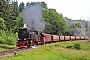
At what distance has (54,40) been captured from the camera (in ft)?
165

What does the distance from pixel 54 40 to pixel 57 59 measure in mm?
25868

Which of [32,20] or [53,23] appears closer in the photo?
[32,20]

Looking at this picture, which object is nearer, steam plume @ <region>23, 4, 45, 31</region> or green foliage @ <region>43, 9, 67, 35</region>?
steam plume @ <region>23, 4, 45, 31</region>

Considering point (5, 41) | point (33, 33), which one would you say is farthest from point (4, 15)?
point (33, 33)

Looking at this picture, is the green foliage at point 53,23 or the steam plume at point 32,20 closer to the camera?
the steam plume at point 32,20

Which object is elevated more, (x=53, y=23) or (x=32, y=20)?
(x=32, y=20)

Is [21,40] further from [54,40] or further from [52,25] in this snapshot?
[52,25]

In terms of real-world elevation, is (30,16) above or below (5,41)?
above

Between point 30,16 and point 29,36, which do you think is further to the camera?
point 30,16

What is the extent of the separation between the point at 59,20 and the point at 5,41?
40.6m

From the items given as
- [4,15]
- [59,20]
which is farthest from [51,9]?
[4,15]

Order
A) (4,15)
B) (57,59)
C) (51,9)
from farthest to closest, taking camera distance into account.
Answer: (51,9)
(4,15)
(57,59)

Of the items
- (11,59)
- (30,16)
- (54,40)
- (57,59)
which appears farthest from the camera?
(54,40)

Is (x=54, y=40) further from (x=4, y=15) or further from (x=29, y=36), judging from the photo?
(x=4, y=15)
